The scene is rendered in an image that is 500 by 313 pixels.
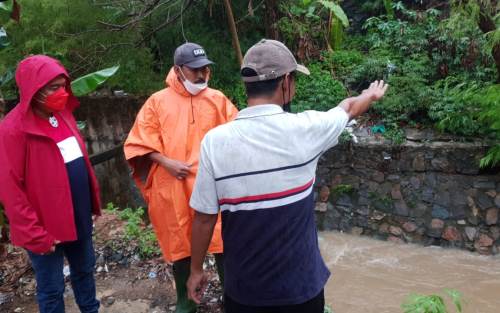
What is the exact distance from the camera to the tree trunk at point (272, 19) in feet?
28.8

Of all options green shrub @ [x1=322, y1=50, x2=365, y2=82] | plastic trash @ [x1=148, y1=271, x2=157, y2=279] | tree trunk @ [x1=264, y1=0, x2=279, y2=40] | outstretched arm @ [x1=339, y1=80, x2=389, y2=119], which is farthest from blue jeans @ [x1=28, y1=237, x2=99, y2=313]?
tree trunk @ [x1=264, y1=0, x2=279, y2=40]

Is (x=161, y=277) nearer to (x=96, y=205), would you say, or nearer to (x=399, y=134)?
(x=96, y=205)

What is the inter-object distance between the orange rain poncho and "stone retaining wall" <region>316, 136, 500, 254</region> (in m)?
4.25

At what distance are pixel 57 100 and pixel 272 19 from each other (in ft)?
21.7

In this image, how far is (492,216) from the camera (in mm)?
6301

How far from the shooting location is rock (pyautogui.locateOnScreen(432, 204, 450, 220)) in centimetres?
655

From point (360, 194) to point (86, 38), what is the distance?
16.6 feet

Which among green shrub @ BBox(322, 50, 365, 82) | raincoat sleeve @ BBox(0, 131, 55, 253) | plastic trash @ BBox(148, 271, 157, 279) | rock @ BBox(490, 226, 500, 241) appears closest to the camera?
raincoat sleeve @ BBox(0, 131, 55, 253)

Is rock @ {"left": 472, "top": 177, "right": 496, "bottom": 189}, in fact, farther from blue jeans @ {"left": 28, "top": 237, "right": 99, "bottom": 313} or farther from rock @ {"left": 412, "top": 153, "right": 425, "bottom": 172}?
blue jeans @ {"left": 28, "top": 237, "right": 99, "bottom": 313}

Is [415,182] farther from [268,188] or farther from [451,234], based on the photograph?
[268,188]

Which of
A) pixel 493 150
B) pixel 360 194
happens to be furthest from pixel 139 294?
pixel 493 150

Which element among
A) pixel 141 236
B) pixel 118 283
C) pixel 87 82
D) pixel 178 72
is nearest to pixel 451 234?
pixel 141 236

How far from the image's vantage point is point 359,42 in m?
9.78

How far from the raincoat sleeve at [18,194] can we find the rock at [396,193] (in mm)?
5228
